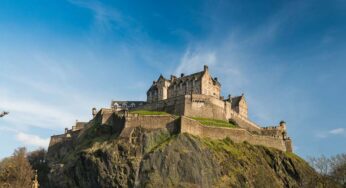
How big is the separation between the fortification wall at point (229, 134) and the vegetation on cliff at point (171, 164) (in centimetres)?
118

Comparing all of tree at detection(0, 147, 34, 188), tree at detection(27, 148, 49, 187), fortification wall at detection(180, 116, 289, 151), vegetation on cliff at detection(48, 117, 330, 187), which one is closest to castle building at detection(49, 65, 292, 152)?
fortification wall at detection(180, 116, 289, 151)

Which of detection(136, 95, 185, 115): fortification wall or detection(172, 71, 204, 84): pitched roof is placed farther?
detection(172, 71, 204, 84): pitched roof

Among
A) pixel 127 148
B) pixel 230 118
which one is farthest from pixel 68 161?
pixel 230 118

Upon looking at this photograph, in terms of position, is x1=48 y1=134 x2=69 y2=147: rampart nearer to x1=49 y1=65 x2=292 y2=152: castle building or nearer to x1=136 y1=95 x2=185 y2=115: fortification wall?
x1=49 y1=65 x2=292 y2=152: castle building

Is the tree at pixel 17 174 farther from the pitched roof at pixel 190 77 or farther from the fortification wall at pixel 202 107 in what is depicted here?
the pitched roof at pixel 190 77

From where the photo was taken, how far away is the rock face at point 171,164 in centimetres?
5431

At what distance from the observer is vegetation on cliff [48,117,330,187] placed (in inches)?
2138

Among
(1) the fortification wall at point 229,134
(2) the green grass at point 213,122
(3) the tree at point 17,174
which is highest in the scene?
(2) the green grass at point 213,122

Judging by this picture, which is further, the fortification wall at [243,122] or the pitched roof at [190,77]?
the pitched roof at [190,77]

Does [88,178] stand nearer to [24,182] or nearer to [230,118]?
[24,182]

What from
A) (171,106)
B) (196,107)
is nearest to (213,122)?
(196,107)

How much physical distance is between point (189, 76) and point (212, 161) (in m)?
24.1

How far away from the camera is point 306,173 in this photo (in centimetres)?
Result: 6400

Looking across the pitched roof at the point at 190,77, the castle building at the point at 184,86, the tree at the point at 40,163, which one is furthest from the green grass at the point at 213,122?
the tree at the point at 40,163
